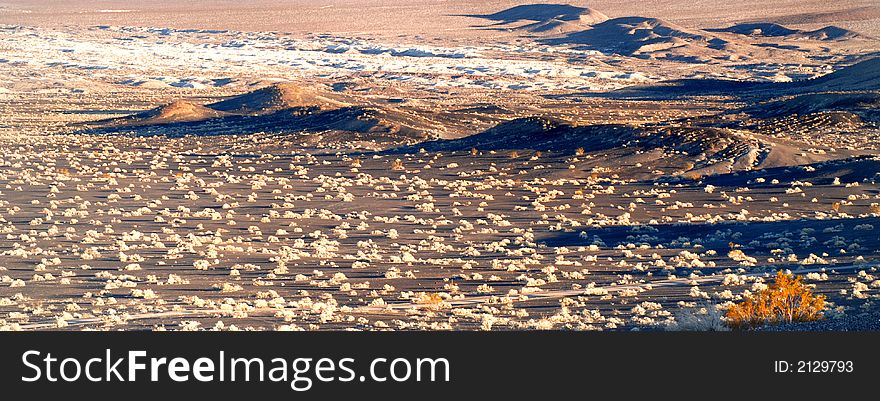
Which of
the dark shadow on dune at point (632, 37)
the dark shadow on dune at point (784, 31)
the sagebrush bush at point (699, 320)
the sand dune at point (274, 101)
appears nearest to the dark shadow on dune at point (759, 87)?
the sand dune at point (274, 101)

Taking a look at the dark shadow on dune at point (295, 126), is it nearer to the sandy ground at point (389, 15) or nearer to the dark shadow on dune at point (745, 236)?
the dark shadow on dune at point (745, 236)

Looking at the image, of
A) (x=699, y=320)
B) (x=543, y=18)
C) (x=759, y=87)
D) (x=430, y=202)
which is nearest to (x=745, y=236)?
(x=430, y=202)

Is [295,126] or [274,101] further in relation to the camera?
[274,101]

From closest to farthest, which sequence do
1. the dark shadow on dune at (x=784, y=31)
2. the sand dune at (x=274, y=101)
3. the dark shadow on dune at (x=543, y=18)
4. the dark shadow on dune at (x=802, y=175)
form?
the dark shadow on dune at (x=802, y=175) < the sand dune at (x=274, y=101) < the dark shadow on dune at (x=784, y=31) < the dark shadow on dune at (x=543, y=18)

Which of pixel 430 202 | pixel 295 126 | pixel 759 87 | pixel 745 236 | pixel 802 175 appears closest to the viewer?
pixel 745 236

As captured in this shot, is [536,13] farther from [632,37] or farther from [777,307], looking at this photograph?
[777,307]

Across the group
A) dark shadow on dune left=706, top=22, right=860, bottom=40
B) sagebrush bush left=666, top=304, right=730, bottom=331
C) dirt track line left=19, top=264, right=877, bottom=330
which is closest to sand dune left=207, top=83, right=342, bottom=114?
dirt track line left=19, top=264, right=877, bottom=330

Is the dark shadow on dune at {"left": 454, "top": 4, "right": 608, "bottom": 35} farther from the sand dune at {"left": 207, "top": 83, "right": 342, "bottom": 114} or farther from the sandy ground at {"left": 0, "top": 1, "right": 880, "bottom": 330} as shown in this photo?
the sand dune at {"left": 207, "top": 83, "right": 342, "bottom": 114}
